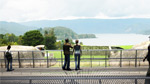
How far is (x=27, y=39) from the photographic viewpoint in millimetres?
124500

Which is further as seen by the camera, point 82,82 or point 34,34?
point 34,34

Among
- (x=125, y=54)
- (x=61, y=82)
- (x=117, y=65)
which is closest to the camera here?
(x=61, y=82)

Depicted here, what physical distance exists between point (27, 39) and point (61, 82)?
400ft

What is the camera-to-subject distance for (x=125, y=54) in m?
17.9

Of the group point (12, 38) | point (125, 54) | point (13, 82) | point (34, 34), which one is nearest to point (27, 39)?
point (34, 34)

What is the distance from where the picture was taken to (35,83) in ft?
19.2

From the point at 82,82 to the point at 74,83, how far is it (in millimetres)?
338

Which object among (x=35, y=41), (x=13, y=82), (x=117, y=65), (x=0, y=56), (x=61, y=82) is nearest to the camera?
(x=61, y=82)

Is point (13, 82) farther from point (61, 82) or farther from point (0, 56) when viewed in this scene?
point (0, 56)

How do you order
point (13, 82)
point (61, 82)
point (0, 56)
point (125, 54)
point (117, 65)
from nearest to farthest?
point (61, 82) < point (13, 82) < point (117, 65) < point (0, 56) < point (125, 54)

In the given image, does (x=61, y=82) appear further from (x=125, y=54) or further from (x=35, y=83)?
(x=125, y=54)

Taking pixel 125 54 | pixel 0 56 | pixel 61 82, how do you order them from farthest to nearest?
pixel 125 54 → pixel 0 56 → pixel 61 82

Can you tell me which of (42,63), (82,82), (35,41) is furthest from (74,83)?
(35,41)

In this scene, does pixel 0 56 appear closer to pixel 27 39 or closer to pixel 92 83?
pixel 92 83
